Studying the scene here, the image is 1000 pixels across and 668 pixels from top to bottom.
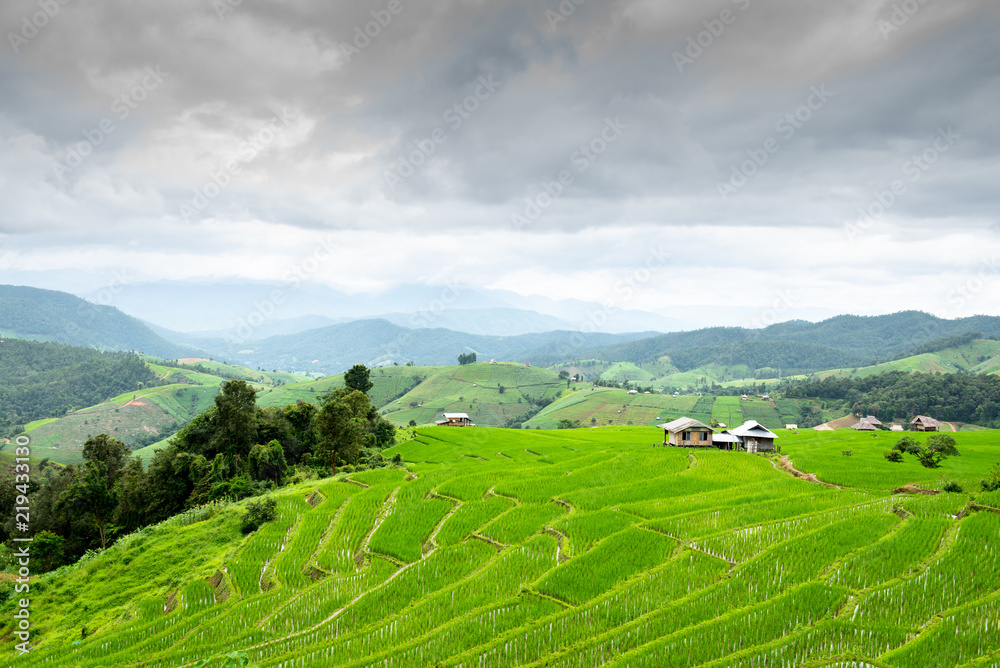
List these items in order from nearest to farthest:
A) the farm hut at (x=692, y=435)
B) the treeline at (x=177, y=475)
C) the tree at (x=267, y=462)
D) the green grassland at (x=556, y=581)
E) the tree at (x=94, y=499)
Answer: the green grassland at (x=556, y=581), the tree at (x=94, y=499), the treeline at (x=177, y=475), the tree at (x=267, y=462), the farm hut at (x=692, y=435)

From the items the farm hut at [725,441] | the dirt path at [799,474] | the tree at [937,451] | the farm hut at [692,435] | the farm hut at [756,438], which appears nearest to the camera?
the dirt path at [799,474]

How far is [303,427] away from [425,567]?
47218 mm

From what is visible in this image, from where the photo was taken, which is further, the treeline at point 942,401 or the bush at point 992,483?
the treeline at point 942,401

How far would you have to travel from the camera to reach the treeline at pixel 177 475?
45.7 meters

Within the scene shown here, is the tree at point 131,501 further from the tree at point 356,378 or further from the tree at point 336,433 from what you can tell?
the tree at point 356,378

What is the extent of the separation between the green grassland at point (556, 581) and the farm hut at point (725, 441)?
20626mm

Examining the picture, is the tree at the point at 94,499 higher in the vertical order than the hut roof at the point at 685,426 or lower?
lower

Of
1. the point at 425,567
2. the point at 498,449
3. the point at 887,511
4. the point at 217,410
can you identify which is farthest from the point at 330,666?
the point at 498,449

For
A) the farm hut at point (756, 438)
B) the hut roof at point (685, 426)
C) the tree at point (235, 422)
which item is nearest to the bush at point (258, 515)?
the tree at point (235, 422)

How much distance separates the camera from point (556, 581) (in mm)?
19953

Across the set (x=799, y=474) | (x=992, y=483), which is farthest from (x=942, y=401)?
(x=992, y=483)

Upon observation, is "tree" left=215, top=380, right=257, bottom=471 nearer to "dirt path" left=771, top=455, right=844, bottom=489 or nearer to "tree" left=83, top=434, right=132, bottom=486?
"tree" left=83, top=434, right=132, bottom=486

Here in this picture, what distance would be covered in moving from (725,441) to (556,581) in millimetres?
43368

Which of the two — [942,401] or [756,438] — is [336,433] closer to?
[756,438]
